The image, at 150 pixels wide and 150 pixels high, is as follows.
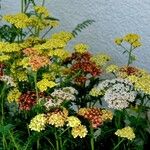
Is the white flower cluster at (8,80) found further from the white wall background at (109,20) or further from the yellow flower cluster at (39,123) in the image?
the white wall background at (109,20)

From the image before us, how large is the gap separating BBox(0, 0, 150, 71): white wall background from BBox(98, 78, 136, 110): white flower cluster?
0.61m

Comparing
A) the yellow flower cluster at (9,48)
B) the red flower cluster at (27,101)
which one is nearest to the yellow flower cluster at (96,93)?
the red flower cluster at (27,101)

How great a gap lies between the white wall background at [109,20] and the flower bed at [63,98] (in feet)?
1.14

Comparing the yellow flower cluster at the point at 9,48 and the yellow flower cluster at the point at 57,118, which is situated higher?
the yellow flower cluster at the point at 9,48

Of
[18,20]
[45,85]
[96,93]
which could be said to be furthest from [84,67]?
[18,20]

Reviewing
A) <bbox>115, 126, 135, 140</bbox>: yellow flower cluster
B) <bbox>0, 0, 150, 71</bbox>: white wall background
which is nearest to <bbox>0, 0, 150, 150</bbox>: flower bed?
<bbox>115, 126, 135, 140</bbox>: yellow flower cluster

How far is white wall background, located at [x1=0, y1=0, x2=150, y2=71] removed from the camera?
104 inches

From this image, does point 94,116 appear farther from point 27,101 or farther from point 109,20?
point 109,20

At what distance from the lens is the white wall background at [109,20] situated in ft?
8.64

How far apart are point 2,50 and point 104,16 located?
2.69 feet

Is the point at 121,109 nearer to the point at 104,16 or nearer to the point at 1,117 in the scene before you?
the point at 1,117

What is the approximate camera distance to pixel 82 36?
296 centimetres

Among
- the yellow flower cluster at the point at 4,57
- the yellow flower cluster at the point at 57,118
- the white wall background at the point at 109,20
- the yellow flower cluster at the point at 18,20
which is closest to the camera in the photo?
the yellow flower cluster at the point at 57,118

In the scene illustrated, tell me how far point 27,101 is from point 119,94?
35 centimetres
